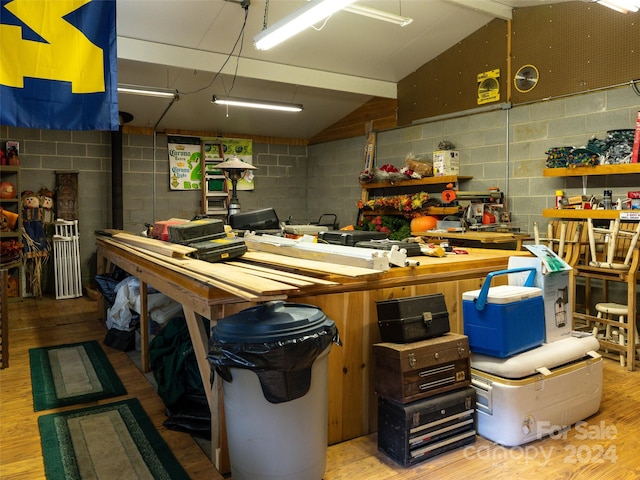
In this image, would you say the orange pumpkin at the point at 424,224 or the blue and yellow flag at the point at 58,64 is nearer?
the blue and yellow flag at the point at 58,64

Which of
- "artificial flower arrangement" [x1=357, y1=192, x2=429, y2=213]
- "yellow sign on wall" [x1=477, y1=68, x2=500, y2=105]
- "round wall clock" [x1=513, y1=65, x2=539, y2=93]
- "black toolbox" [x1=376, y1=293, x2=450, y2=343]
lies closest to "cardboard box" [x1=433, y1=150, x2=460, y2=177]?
"artificial flower arrangement" [x1=357, y1=192, x2=429, y2=213]

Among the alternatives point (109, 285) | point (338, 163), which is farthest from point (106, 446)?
point (338, 163)

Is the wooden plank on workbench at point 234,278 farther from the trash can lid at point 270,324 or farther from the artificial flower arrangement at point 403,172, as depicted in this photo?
the artificial flower arrangement at point 403,172

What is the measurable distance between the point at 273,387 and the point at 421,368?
85 centimetres

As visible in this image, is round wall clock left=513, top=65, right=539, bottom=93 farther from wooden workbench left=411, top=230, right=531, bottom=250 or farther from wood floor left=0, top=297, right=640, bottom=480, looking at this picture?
wood floor left=0, top=297, right=640, bottom=480

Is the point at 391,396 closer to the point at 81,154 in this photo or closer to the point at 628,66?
the point at 628,66

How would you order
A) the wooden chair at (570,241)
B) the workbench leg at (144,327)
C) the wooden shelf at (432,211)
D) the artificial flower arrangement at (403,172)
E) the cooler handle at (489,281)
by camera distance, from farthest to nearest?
the artificial flower arrangement at (403,172)
the wooden shelf at (432,211)
the wooden chair at (570,241)
the workbench leg at (144,327)
the cooler handle at (489,281)

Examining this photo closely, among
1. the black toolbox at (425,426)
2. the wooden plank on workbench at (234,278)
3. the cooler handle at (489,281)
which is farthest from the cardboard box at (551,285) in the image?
the wooden plank on workbench at (234,278)

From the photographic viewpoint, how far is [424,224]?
631 cm

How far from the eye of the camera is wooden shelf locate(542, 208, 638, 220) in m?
4.38

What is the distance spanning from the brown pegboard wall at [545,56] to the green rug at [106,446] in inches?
200

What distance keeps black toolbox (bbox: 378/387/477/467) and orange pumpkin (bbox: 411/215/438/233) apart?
12.5ft

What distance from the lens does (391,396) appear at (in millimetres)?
2441

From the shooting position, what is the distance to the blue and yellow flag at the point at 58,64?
2.69 meters
